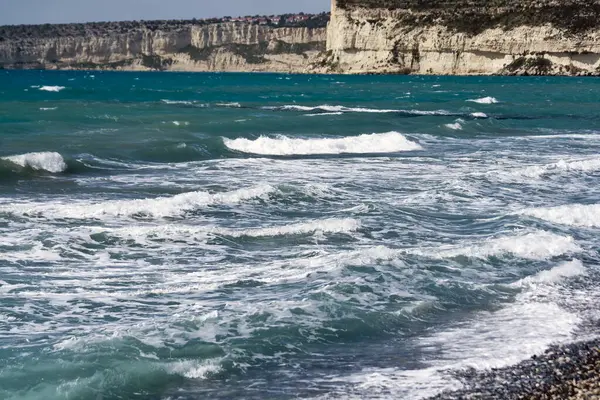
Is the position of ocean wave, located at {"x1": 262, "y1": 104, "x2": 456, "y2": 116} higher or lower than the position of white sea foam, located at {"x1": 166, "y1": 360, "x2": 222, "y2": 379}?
lower

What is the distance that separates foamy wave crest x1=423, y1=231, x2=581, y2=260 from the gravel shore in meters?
3.77

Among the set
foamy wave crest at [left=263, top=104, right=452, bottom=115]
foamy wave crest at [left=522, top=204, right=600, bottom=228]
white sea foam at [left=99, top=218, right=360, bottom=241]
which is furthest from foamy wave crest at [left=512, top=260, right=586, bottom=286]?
foamy wave crest at [left=263, top=104, right=452, bottom=115]

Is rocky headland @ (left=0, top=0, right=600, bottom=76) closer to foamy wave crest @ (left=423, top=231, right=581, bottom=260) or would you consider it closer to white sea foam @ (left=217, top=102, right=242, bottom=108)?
white sea foam @ (left=217, top=102, right=242, bottom=108)

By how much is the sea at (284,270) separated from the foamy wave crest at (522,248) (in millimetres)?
39

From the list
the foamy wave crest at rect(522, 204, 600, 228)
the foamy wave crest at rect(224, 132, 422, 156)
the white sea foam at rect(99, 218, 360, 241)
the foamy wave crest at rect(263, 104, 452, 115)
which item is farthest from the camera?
the foamy wave crest at rect(263, 104, 452, 115)

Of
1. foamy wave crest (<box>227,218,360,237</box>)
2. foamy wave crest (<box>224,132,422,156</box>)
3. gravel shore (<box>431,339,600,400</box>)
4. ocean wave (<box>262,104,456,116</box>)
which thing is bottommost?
ocean wave (<box>262,104,456,116</box>)

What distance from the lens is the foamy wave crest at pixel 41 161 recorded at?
20.7 metres

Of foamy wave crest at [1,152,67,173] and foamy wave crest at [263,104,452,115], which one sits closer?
foamy wave crest at [1,152,67,173]

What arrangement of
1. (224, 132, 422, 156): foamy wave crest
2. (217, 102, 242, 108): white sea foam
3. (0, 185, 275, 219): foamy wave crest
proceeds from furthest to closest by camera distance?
(217, 102, 242, 108): white sea foam
(224, 132, 422, 156): foamy wave crest
(0, 185, 275, 219): foamy wave crest

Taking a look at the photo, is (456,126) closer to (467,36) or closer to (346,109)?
(346,109)

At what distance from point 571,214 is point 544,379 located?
788 cm

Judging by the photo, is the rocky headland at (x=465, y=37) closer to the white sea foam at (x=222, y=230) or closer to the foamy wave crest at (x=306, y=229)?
the foamy wave crest at (x=306, y=229)

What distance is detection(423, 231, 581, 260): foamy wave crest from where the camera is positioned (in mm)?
12023

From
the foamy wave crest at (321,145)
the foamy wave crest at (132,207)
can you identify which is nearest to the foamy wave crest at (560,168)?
the foamy wave crest at (321,145)
